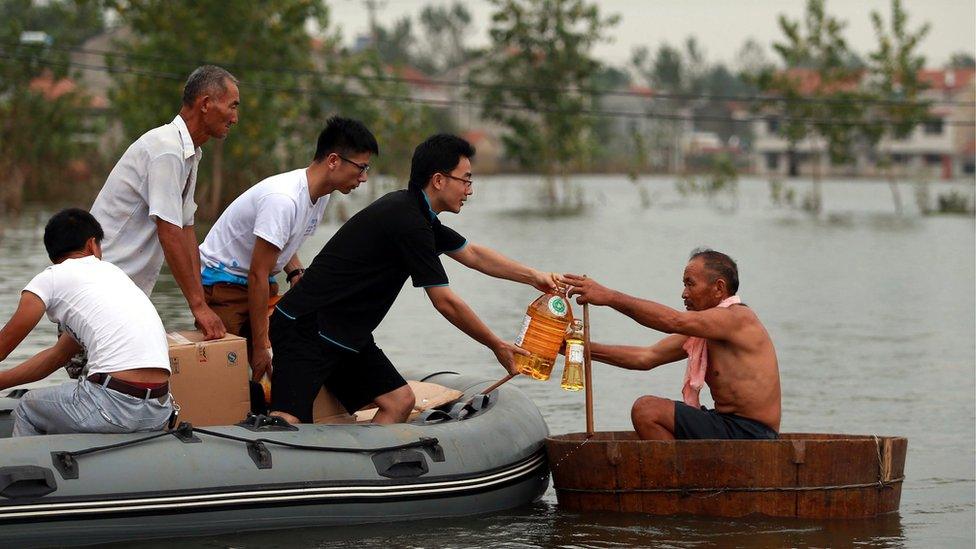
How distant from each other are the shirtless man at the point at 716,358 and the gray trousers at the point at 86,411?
2.13 meters

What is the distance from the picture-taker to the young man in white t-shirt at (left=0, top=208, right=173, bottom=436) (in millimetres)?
6816

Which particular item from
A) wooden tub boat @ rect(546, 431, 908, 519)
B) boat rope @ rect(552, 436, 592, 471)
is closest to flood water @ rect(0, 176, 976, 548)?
wooden tub boat @ rect(546, 431, 908, 519)

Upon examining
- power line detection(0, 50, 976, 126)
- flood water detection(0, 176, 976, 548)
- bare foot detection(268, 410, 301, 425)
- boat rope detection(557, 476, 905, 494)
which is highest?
power line detection(0, 50, 976, 126)

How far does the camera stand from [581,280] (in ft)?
25.6

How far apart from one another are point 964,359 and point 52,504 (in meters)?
10.8

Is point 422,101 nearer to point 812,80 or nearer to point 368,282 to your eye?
point 812,80

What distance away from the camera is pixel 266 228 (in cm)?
780

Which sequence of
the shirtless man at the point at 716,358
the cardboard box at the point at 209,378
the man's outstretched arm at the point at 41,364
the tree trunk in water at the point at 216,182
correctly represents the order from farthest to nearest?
the tree trunk in water at the point at 216,182
the shirtless man at the point at 716,358
the cardboard box at the point at 209,378
the man's outstretched arm at the point at 41,364

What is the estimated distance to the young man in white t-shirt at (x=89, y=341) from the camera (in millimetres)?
6816

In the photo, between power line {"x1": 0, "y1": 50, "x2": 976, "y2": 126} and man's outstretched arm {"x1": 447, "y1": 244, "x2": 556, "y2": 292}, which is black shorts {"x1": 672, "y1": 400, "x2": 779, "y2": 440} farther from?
power line {"x1": 0, "y1": 50, "x2": 976, "y2": 126}

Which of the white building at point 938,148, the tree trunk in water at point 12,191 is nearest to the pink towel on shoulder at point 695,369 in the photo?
the tree trunk in water at point 12,191

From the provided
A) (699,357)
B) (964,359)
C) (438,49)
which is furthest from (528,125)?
(438,49)

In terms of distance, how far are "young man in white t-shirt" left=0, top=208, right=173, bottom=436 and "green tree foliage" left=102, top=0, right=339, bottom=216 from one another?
25481 millimetres

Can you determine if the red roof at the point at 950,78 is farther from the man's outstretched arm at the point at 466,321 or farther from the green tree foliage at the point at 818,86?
the man's outstretched arm at the point at 466,321
